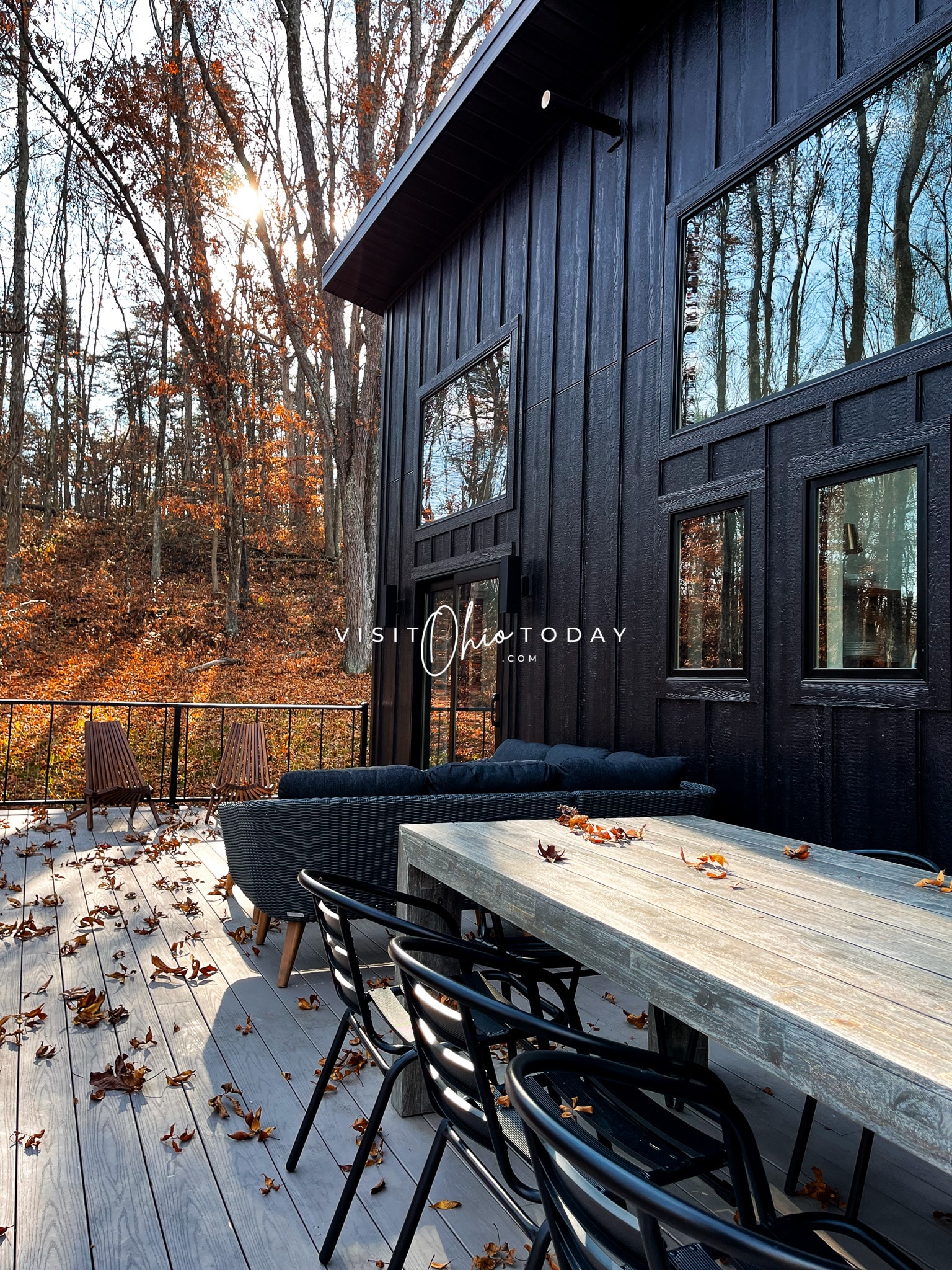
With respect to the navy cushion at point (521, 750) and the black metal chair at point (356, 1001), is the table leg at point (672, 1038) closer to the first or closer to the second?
the black metal chair at point (356, 1001)

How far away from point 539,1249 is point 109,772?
19.0ft

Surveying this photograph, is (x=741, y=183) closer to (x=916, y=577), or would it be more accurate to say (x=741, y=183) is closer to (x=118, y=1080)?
(x=916, y=577)

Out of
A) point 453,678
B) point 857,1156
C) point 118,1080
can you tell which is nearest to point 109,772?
point 453,678

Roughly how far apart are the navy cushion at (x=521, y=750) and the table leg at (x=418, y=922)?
2733 millimetres

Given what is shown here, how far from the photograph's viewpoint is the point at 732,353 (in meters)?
4.12

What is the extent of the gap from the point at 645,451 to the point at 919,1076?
4125mm

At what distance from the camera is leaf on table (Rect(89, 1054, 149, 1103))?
2428 millimetres

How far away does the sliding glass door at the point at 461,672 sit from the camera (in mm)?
6293

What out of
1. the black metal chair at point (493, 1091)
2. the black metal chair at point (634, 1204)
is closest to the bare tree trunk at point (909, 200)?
the black metal chair at point (493, 1091)

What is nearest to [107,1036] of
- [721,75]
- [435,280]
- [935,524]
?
[935,524]

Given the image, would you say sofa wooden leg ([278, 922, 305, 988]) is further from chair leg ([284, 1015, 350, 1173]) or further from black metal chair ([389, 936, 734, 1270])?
black metal chair ([389, 936, 734, 1270])

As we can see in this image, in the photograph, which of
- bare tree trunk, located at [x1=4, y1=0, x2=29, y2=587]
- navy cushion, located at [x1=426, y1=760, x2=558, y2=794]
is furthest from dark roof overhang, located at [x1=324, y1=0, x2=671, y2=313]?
bare tree trunk, located at [x1=4, y1=0, x2=29, y2=587]

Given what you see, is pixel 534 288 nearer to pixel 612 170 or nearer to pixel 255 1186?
pixel 612 170

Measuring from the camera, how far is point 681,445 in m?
4.39
